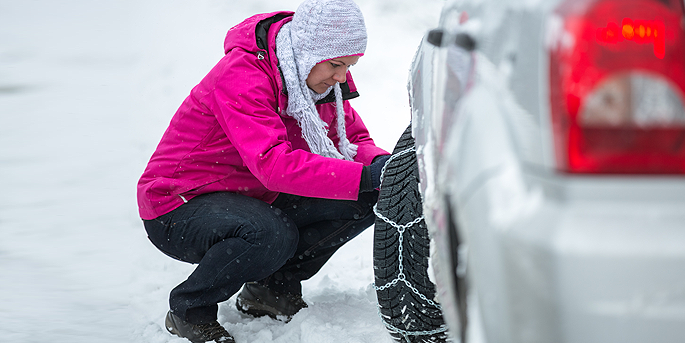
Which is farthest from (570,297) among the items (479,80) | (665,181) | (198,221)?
(198,221)

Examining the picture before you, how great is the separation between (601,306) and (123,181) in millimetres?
4097

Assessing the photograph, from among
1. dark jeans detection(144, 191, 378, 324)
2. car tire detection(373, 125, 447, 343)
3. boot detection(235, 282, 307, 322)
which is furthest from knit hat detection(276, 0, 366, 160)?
boot detection(235, 282, 307, 322)

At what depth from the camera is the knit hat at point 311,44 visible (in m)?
2.06

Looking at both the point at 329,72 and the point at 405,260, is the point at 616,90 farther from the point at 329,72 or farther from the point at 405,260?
the point at 329,72

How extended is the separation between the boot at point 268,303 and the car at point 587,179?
169 centimetres

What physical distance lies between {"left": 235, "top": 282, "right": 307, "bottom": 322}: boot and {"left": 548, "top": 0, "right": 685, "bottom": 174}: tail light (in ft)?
A: 6.09

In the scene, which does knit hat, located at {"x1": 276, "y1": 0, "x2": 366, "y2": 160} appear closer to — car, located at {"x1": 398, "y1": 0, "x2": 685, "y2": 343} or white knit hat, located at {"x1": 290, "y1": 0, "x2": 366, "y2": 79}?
white knit hat, located at {"x1": 290, "y1": 0, "x2": 366, "y2": 79}

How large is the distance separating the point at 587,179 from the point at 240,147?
4.70 ft

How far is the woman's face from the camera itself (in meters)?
2.15

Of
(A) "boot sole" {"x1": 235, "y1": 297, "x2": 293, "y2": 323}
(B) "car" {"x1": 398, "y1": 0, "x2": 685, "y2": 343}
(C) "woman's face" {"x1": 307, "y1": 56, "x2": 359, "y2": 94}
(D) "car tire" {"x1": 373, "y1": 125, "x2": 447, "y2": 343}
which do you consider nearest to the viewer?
(B) "car" {"x1": 398, "y1": 0, "x2": 685, "y2": 343}

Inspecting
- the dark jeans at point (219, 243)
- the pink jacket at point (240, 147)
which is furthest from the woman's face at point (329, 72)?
the dark jeans at point (219, 243)

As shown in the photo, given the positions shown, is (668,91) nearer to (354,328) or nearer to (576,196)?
(576,196)

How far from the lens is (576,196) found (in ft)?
2.35

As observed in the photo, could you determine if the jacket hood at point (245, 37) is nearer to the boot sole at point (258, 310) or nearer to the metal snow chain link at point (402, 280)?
the metal snow chain link at point (402, 280)
